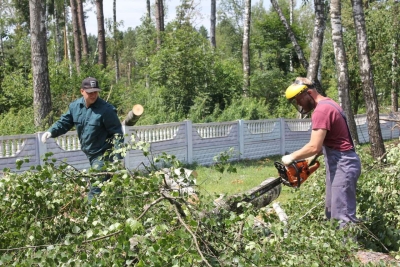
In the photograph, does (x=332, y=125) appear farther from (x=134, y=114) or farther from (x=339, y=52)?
(x=339, y=52)

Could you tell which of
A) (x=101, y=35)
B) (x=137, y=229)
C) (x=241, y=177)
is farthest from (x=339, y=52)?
(x=101, y=35)

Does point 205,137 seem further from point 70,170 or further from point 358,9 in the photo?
point 70,170

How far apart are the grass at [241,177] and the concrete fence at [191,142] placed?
1.56ft

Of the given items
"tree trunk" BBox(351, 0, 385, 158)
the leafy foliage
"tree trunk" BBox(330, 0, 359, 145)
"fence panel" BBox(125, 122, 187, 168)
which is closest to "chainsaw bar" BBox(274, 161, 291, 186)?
the leafy foliage

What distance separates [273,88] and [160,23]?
629 cm

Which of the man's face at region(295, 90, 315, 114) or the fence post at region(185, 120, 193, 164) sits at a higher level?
the man's face at region(295, 90, 315, 114)

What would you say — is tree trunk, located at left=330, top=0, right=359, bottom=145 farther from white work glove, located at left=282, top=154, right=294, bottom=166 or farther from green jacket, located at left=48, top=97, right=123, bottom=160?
white work glove, located at left=282, top=154, right=294, bottom=166

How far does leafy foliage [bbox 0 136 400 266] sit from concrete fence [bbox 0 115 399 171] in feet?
14.9

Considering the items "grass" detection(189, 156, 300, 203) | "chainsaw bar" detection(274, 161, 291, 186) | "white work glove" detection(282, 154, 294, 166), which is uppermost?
"white work glove" detection(282, 154, 294, 166)

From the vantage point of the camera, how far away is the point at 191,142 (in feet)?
40.1

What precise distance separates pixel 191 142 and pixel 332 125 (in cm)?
786

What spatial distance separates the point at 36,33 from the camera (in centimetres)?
1187

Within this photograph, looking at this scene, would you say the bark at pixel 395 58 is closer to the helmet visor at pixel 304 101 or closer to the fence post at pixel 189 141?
the fence post at pixel 189 141

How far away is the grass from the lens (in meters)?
8.47
